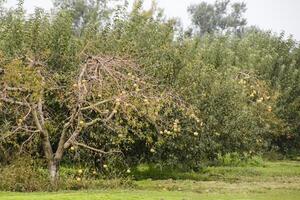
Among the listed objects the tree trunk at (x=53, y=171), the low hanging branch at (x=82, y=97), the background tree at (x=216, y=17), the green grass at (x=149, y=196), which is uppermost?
the background tree at (x=216, y=17)

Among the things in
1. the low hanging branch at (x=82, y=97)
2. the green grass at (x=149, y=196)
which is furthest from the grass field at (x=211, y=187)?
the low hanging branch at (x=82, y=97)

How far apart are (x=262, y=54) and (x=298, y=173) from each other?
11755 mm

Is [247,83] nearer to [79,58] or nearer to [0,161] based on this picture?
[79,58]

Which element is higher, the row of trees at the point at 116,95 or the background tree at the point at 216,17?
the background tree at the point at 216,17

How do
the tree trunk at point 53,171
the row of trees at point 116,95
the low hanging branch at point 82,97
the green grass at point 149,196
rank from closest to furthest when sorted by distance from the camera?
1. the green grass at point 149,196
2. the tree trunk at point 53,171
3. the low hanging branch at point 82,97
4. the row of trees at point 116,95

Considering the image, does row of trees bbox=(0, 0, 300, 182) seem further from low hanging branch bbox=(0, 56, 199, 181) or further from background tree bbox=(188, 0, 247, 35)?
background tree bbox=(188, 0, 247, 35)

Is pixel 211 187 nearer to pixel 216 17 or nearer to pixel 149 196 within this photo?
pixel 149 196

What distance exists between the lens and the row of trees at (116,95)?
61.8 feet

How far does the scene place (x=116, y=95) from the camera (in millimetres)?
18719

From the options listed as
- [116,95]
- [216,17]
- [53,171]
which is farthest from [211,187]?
[216,17]

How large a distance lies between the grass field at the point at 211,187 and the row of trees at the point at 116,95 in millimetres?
1062

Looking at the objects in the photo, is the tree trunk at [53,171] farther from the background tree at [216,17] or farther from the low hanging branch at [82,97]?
the background tree at [216,17]

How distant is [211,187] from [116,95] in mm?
4576

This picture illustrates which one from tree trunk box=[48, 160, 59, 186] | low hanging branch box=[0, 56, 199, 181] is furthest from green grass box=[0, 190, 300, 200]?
low hanging branch box=[0, 56, 199, 181]
